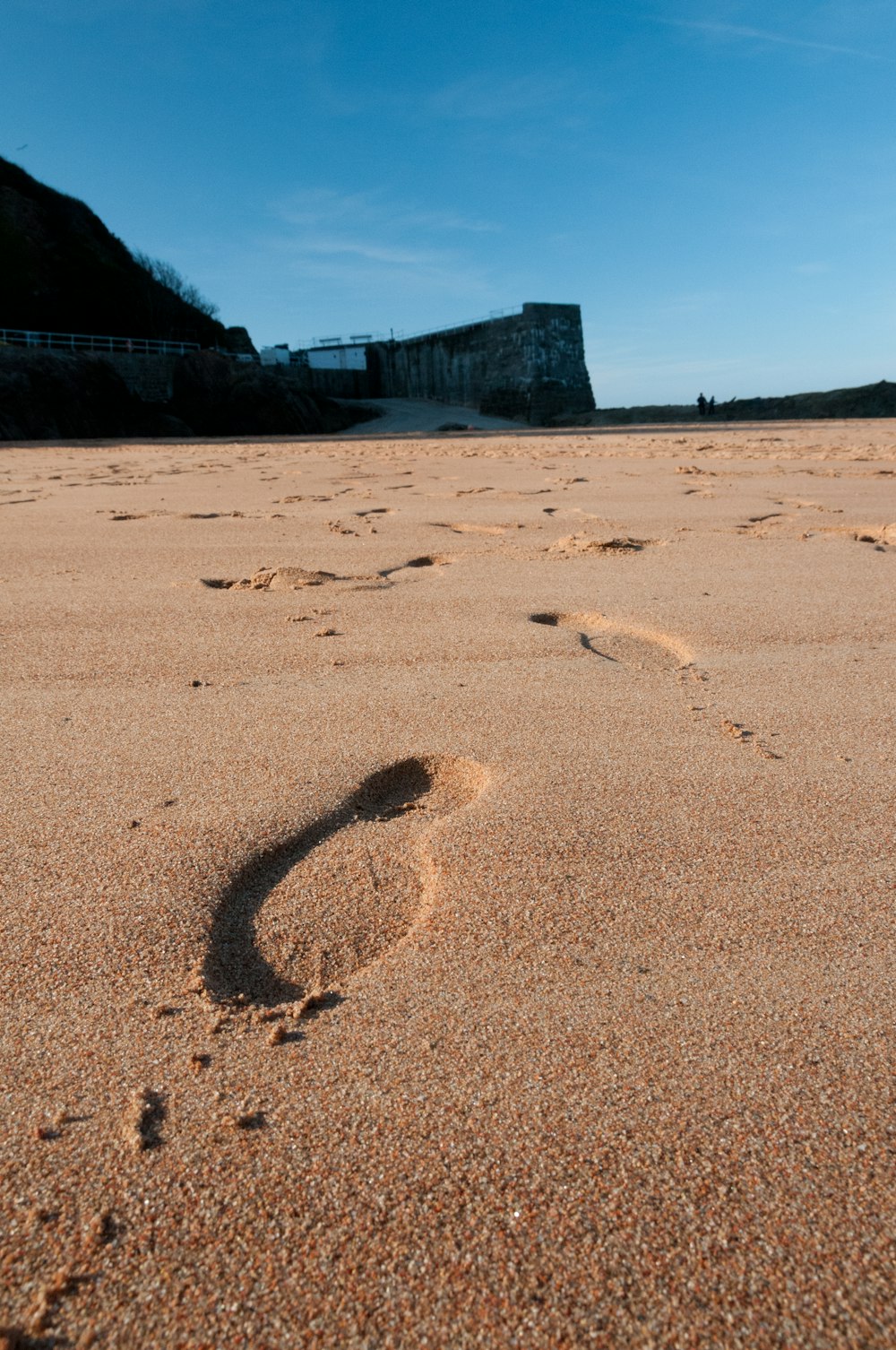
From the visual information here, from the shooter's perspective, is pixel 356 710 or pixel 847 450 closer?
pixel 356 710

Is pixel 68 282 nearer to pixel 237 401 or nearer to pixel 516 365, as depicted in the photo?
pixel 237 401

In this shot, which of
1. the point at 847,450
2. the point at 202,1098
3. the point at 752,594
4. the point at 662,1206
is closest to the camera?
the point at 662,1206

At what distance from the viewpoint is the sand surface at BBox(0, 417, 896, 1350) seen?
0.66m

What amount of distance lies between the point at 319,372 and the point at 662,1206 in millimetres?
29567

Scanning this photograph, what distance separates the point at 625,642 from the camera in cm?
217

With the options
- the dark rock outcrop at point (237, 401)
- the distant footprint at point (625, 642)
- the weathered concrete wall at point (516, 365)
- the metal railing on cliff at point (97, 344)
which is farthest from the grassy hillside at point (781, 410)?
the distant footprint at point (625, 642)

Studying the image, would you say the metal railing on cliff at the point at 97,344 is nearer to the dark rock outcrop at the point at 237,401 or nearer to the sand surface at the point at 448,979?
the dark rock outcrop at the point at 237,401

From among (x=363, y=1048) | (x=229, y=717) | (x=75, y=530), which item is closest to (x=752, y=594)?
(x=229, y=717)

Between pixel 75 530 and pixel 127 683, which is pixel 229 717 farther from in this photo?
pixel 75 530

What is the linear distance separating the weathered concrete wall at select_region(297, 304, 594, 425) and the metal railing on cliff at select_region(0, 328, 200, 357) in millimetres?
5070

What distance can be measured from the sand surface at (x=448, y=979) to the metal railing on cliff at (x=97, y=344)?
2123 cm

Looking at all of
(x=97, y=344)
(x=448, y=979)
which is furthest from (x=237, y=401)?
(x=448, y=979)

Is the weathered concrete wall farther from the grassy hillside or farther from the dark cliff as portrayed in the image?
the dark cliff

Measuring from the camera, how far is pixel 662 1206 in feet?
2.33
